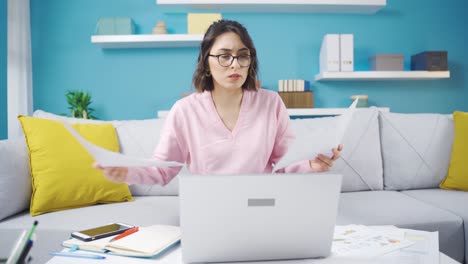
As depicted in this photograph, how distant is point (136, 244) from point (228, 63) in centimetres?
62

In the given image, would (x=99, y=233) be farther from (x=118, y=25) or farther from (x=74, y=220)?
(x=118, y=25)

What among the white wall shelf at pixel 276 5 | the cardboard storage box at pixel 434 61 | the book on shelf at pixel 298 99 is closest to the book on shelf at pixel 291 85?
the book on shelf at pixel 298 99

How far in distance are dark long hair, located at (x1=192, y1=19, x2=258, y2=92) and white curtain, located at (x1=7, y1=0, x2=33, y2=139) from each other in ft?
6.49

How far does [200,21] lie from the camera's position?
2.99 meters

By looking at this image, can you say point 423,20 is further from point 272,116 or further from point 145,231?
point 145,231

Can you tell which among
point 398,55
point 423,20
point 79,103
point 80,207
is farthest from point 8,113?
point 423,20

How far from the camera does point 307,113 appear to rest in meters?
3.01

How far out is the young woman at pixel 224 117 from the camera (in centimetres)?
128

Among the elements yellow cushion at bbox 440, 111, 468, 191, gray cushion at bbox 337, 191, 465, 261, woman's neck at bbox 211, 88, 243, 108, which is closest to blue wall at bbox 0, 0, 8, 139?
woman's neck at bbox 211, 88, 243, 108

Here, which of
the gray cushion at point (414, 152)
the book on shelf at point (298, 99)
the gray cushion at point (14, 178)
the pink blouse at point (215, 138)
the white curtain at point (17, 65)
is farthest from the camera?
the book on shelf at point (298, 99)

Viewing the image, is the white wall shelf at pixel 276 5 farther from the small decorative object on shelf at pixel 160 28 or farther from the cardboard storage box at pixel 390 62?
the cardboard storage box at pixel 390 62

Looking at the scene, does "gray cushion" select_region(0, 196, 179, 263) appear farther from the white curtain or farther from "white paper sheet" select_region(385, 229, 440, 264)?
the white curtain

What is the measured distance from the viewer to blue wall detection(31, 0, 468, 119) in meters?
3.14

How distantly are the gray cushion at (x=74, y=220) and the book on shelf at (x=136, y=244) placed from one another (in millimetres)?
658
